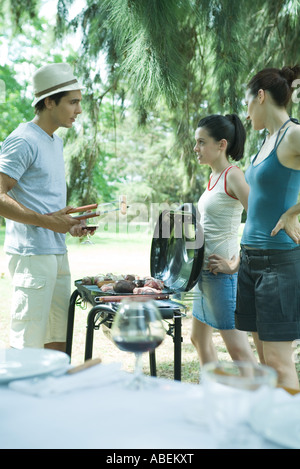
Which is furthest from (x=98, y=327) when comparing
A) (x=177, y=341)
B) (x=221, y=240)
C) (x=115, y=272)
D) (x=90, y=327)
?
(x=115, y=272)

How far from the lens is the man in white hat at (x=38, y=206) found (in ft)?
7.16

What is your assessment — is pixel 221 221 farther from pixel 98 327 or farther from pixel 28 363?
pixel 28 363

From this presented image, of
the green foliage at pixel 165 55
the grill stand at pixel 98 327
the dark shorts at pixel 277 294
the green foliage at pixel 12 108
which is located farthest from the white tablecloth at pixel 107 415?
the green foliage at pixel 12 108

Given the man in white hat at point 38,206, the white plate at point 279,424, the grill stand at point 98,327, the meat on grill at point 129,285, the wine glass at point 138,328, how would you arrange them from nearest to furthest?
the white plate at point 279,424 < the wine glass at point 138,328 < the grill stand at point 98,327 < the meat on grill at point 129,285 < the man in white hat at point 38,206

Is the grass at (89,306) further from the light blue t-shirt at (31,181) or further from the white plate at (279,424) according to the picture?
the white plate at (279,424)

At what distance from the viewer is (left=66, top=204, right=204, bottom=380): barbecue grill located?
6.28 feet

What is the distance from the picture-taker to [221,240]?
2.34 m

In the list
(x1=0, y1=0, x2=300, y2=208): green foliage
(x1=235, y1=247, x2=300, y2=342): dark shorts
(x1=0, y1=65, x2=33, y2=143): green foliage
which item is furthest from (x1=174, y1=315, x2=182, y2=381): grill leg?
(x1=0, y1=65, x2=33, y2=143): green foliage

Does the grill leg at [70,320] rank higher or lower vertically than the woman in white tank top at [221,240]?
lower

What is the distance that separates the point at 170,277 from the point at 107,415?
1.52 m

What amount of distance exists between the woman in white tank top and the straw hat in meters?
0.67

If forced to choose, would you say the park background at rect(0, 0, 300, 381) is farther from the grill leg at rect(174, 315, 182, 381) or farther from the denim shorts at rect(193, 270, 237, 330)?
the grill leg at rect(174, 315, 182, 381)
